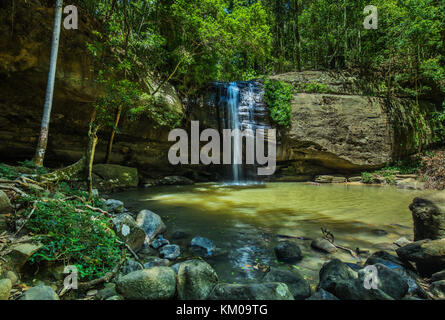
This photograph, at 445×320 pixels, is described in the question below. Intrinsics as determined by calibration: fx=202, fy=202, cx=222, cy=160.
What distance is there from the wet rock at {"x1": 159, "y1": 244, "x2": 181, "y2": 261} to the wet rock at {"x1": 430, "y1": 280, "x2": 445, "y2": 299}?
257cm

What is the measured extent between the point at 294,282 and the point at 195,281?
89 cm

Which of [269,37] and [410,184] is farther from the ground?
[269,37]

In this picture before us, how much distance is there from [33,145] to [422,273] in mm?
11369

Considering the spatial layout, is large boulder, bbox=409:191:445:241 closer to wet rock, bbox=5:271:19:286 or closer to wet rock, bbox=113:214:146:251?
wet rock, bbox=113:214:146:251

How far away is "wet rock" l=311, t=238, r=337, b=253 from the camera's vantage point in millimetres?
2701

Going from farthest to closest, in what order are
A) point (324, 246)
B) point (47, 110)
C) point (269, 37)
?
point (269, 37)
point (47, 110)
point (324, 246)

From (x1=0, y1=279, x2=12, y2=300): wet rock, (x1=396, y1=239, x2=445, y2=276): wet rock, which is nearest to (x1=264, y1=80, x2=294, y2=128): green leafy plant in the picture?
(x1=396, y1=239, x2=445, y2=276): wet rock

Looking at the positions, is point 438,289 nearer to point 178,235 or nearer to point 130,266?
point 130,266

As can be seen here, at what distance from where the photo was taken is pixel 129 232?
2631 millimetres

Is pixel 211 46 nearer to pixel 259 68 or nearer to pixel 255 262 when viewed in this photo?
pixel 255 262

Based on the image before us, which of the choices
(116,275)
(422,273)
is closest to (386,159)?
(422,273)

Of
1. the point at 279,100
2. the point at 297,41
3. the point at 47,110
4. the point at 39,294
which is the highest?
the point at 297,41

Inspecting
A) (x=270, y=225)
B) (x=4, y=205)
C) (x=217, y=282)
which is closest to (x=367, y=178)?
(x=270, y=225)

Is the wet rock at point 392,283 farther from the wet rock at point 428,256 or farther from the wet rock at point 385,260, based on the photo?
the wet rock at point 428,256
